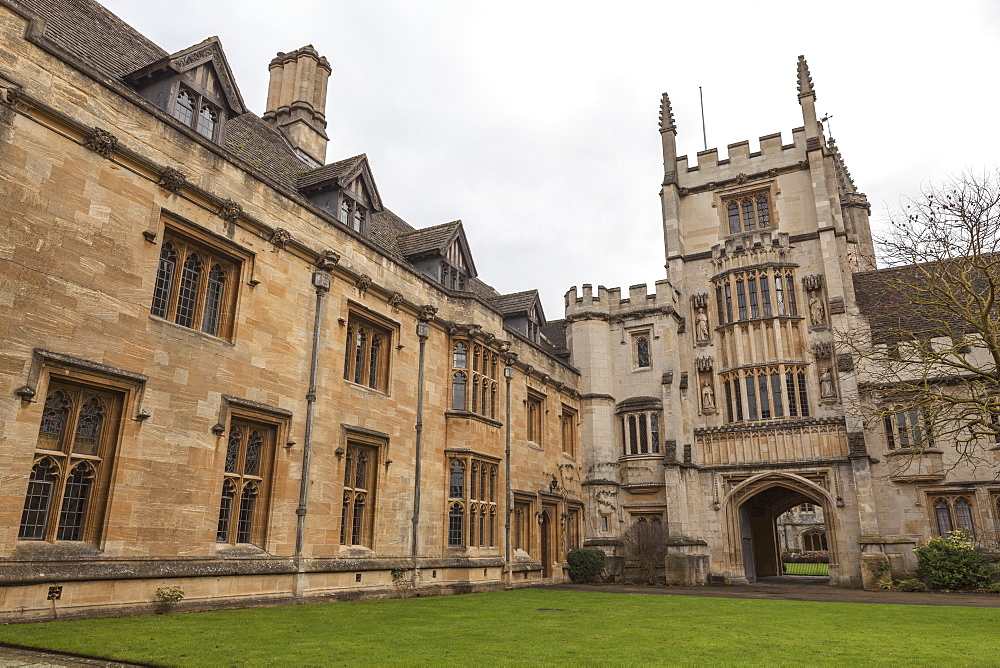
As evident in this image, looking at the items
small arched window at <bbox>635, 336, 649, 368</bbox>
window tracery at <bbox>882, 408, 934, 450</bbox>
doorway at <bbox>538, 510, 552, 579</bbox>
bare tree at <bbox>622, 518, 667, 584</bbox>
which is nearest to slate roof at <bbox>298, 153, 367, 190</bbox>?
doorway at <bbox>538, 510, 552, 579</bbox>

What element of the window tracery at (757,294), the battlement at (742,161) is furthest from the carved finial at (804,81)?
the window tracery at (757,294)

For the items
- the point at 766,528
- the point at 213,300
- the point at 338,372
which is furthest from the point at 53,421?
the point at 766,528

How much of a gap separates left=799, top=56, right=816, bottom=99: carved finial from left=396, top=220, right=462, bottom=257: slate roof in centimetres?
1796

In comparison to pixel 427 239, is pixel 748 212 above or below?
above

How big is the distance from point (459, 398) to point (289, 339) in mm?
6550

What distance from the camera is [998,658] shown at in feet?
24.0

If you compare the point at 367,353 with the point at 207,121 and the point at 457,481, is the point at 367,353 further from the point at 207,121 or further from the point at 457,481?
the point at 207,121

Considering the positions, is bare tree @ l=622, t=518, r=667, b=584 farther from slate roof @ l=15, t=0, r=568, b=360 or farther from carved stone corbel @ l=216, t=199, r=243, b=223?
carved stone corbel @ l=216, t=199, r=243, b=223

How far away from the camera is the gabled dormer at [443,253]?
66.7ft

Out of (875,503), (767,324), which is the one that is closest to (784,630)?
(875,503)

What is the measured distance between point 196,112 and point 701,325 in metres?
21.6

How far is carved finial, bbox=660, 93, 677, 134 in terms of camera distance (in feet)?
106

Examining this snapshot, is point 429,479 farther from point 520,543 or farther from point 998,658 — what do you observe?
point 998,658

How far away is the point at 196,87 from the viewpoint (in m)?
13.7
